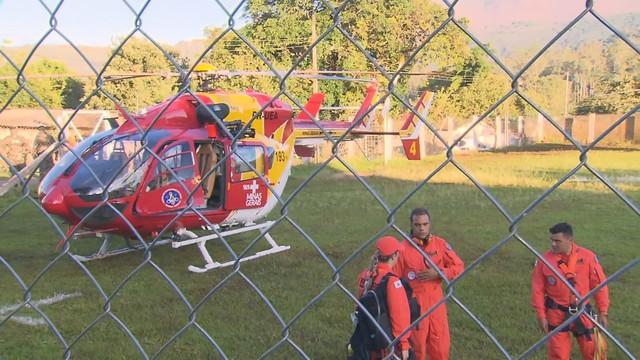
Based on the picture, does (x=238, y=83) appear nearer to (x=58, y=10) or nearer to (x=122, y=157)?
(x=122, y=157)

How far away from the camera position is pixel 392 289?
319 centimetres

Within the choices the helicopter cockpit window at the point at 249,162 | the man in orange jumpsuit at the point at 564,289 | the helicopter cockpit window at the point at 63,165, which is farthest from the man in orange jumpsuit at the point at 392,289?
the helicopter cockpit window at the point at 63,165

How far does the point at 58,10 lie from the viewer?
1.56 metres

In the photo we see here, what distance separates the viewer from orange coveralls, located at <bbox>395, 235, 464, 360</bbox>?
3756mm

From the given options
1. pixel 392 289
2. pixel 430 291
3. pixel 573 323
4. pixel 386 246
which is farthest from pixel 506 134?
pixel 392 289

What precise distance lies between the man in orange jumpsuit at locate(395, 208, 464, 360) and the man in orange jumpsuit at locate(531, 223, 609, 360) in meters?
0.55

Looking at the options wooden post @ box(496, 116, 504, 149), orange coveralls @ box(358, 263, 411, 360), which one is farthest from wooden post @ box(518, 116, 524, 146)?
orange coveralls @ box(358, 263, 411, 360)

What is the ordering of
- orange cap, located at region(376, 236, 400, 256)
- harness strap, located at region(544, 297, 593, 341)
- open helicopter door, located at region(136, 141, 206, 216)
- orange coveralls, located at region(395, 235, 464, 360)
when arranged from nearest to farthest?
1. orange cap, located at region(376, 236, 400, 256)
2. harness strap, located at region(544, 297, 593, 341)
3. orange coveralls, located at region(395, 235, 464, 360)
4. open helicopter door, located at region(136, 141, 206, 216)

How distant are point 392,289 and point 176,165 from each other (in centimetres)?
426

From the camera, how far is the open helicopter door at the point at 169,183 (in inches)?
257

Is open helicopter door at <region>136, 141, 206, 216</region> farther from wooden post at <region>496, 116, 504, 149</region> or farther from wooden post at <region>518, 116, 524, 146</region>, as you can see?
wooden post at <region>518, 116, 524, 146</region>

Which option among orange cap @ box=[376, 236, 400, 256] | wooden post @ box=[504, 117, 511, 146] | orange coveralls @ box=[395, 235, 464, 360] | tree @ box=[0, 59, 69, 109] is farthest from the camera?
wooden post @ box=[504, 117, 511, 146]

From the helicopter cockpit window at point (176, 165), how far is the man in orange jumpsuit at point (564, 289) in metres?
4.32

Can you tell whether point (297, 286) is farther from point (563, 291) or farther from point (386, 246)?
point (563, 291)
